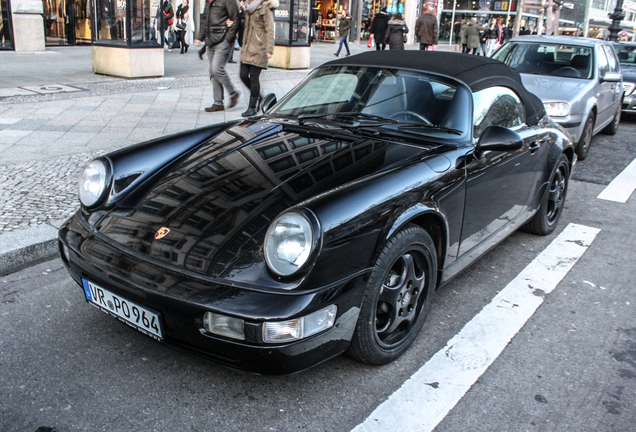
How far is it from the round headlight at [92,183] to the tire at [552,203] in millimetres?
3236

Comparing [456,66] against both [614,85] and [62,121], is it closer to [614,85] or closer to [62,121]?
[62,121]

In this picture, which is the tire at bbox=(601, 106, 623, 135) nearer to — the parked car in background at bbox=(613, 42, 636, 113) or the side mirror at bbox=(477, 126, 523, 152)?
the parked car in background at bbox=(613, 42, 636, 113)

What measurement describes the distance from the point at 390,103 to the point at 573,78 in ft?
18.0

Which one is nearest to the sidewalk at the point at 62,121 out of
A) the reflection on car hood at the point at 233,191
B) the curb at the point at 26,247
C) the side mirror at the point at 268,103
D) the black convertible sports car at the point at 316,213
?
the curb at the point at 26,247

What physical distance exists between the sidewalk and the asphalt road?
27.0 inches

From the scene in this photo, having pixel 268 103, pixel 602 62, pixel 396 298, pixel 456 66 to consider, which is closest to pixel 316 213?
pixel 396 298

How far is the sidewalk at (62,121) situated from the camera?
166 inches

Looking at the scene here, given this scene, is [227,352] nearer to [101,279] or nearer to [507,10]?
[101,279]

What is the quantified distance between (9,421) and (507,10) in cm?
4096

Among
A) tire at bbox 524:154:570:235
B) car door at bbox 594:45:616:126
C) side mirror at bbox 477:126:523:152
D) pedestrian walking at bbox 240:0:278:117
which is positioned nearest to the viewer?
side mirror at bbox 477:126:523:152

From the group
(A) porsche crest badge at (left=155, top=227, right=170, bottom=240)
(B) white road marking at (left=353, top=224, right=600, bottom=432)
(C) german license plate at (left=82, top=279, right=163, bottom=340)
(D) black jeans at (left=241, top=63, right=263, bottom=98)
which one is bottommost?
(B) white road marking at (left=353, top=224, right=600, bottom=432)

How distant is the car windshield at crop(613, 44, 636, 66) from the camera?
38.6 feet

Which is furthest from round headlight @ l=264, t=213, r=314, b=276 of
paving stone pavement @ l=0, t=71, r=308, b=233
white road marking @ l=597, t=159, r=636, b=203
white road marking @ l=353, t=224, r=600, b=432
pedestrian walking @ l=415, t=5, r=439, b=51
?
pedestrian walking @ l=415, t=5, r=439, b=51

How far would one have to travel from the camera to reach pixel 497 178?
353 cm
